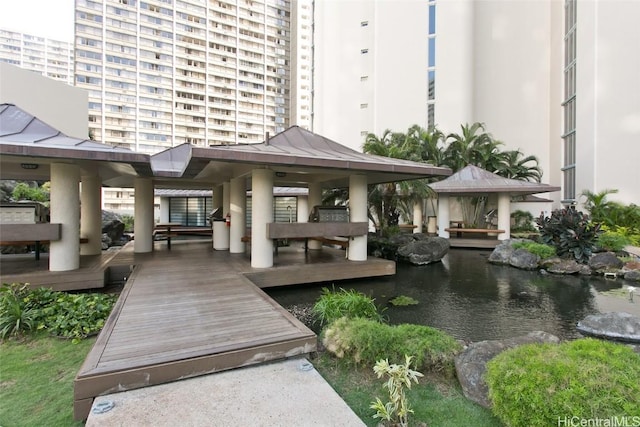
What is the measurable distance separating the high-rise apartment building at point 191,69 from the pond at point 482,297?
33.4 metres

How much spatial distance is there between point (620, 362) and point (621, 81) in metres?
20.8

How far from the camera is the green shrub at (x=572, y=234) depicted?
34.0 feet

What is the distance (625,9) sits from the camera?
16359 mm

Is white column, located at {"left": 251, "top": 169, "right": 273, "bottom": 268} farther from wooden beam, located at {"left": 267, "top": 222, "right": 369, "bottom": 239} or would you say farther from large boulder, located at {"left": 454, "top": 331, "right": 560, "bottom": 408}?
large boulder, located at {"left": 454, "top": 331, "right": 560, "bottom": 408}

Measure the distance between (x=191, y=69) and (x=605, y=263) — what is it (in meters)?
56.9

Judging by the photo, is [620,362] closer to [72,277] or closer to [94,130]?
[72,277]

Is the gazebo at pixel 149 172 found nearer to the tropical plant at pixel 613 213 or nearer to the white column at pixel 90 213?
the white column at pixel 90 213

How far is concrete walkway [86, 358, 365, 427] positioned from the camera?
2535 mm

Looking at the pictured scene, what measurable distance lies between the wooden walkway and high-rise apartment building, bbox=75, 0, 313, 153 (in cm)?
3588

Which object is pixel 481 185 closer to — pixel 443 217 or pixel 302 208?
pixel 443 217

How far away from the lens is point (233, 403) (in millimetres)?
2781

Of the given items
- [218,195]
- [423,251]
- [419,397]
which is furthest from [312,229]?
[218,195]

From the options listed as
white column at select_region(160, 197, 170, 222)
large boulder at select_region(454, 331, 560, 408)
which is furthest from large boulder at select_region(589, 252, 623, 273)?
white column at select_region(160, 197, 170, 222)

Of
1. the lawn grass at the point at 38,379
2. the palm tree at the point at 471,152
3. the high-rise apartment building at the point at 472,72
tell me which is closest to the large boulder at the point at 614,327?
the lawn grass at the point at 38,379
